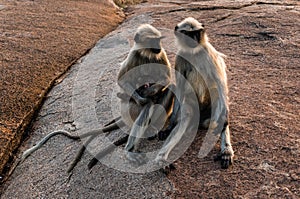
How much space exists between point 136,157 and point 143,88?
28.5 inches

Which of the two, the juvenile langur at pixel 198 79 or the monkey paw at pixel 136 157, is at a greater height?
the juvenile langur at pixel 198 79

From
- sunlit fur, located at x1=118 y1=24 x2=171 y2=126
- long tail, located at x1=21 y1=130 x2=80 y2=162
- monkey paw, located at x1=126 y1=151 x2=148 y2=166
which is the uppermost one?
sunlit fur, located at x1=118 y1=24 x2=171 y2=126

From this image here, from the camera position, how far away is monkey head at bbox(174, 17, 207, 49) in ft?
13.1

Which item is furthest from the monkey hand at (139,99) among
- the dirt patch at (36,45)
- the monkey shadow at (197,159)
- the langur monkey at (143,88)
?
the dirt patch at (36,45)

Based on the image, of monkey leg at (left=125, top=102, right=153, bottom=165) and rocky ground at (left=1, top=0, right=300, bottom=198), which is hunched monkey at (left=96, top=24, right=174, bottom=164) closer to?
monkey leg at (left=125, top=102, right=153, bottom=165)

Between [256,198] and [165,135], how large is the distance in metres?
1.18

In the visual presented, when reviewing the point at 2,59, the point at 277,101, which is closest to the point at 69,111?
the point at 2,59

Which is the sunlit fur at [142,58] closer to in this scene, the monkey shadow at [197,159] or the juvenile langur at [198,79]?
the juvenile langur at [198,79]

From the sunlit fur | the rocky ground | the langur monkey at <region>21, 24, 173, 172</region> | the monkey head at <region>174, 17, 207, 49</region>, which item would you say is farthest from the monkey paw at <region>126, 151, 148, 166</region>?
the monkey head at <region>174, 17, 207, 49</region>

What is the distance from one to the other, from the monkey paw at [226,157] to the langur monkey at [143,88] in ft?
2.37

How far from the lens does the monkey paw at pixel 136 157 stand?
4004 mm

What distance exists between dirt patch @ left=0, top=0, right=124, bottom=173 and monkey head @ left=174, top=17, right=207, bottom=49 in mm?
2596

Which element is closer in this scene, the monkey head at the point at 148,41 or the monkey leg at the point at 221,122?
the monkey leg at the point at 221,122

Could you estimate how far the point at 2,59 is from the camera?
23.2ft
